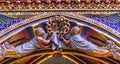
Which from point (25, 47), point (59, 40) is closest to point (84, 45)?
point (59, 40)

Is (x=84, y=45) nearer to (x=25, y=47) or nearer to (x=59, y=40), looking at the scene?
(x=59, y=40)

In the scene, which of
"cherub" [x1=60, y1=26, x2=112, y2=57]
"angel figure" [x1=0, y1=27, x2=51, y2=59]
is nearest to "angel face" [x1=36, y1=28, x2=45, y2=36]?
"angel figure" [x1=0, y1=27, x2=51, y2=59]

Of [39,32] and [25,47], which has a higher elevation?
[39,32]

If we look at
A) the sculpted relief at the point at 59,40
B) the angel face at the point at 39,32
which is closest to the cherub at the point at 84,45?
the sculpted relief at the point at 59,40

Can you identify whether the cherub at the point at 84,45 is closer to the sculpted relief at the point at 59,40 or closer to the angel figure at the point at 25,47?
the sculpted relief at the point at 59,40

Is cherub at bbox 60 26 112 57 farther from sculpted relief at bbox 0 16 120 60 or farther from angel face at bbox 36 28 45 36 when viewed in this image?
angel face at bbox 36 28 45 36

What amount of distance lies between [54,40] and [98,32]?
1.53ft

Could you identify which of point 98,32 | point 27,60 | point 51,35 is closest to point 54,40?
point 51,35

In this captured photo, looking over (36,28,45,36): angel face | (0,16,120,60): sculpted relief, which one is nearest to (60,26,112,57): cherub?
(0,16,120,60): sculpted relief

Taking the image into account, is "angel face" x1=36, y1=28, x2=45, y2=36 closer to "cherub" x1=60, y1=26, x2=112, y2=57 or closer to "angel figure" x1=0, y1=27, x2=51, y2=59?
"angel figure" x1=0, y1=27, x2=51, y2=59

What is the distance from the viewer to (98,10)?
14.8 ft

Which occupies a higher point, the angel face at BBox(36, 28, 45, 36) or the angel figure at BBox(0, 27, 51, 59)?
the angel face at BBox(36, 28, 45, 36)

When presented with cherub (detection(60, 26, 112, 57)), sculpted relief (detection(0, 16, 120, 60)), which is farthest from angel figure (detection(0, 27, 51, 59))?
cherub (detection(60, 26, 112, 57))

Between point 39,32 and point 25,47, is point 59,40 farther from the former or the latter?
point 25,47
